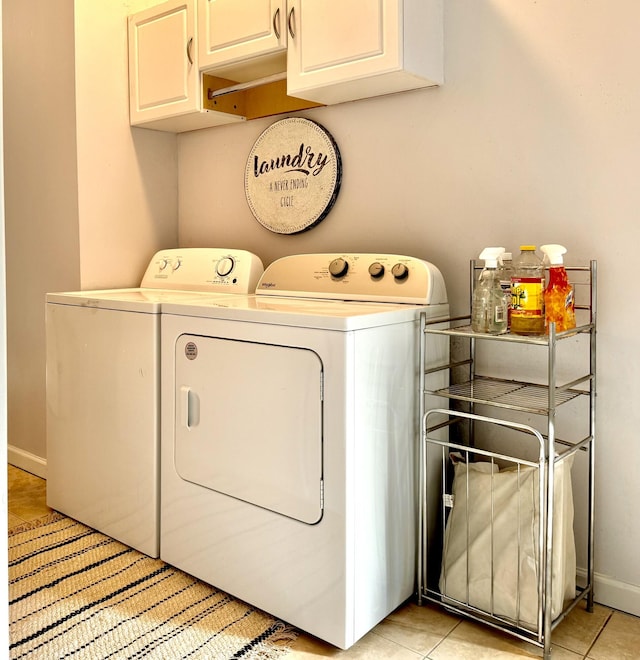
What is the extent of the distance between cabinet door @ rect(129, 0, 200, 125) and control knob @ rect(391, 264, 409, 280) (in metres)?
1.12

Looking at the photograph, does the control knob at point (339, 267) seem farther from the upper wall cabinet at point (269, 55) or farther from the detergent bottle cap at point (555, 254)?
the detergent bottle cap at point (555, 254)

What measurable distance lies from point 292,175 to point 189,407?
1.06m

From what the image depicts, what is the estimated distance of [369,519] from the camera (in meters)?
1.76

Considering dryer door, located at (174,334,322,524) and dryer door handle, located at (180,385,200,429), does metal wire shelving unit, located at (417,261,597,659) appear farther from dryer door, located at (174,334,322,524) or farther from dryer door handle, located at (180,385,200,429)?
dryer door handle, located at (180,385,200,429)

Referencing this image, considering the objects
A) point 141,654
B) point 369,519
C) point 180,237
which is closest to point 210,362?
point 369,519

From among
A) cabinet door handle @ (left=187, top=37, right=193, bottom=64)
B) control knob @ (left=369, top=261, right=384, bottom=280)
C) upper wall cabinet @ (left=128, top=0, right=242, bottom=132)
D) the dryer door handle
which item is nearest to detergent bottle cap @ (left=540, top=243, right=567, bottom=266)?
control knob @ (left=369, top=261, right=384, bottom=280)

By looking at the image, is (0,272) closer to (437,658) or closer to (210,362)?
(210,362)

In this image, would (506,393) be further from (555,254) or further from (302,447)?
A: (302,447)

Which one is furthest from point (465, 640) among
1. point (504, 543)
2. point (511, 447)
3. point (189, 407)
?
point (189, 407)

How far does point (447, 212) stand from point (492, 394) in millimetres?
642

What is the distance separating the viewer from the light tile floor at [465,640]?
1.73 m

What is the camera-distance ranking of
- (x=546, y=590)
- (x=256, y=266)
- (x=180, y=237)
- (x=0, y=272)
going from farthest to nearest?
(x=180, y=237), (x=256, y=266), (x=546, y=590), (x=0, y=272)

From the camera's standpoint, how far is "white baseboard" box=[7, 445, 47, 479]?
3.04 m

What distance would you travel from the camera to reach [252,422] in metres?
1.88
